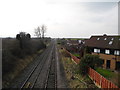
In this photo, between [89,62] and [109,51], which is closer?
[89,62]

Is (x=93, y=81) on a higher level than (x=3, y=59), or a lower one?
lower

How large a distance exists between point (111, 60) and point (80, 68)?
33.6 feet

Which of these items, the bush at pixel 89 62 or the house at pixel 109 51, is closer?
the bush at pixel 89 62

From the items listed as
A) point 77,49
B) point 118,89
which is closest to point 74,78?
point 118,89

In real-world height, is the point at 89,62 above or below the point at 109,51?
below

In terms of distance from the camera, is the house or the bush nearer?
the bush

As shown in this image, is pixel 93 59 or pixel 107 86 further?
pixel 93 59

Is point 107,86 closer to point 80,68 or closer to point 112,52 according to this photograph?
point 80,68

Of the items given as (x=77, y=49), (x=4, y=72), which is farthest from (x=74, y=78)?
(x=77, y=49)

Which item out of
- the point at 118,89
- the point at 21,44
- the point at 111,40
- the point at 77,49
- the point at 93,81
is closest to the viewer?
the point at 118,89

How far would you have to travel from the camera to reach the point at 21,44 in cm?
2859

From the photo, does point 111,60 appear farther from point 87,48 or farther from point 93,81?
point 93,81

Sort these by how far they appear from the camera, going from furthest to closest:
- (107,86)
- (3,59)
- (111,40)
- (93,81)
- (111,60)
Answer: (111,40)
(111,60)
(3,59)
(93,81)
(107,86)

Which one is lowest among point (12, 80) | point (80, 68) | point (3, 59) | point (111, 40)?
point (12, 80)
